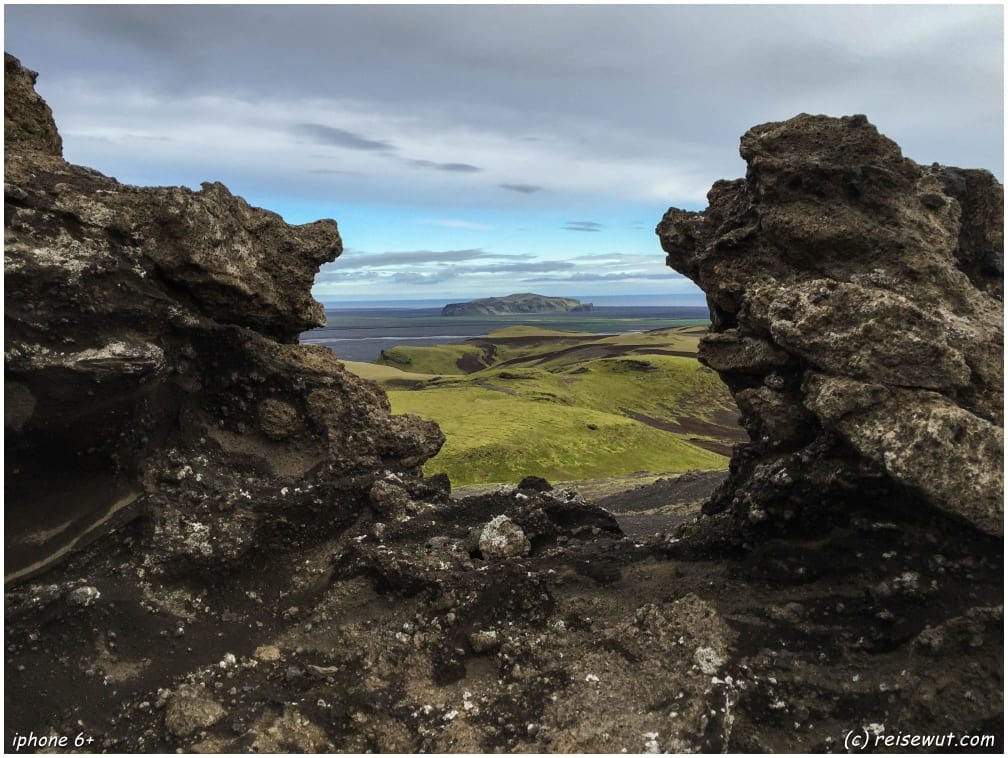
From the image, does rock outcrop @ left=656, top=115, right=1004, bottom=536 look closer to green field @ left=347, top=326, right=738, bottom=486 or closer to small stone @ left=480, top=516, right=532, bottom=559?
small stone @ left=480, top=516, right=532, bottom=559

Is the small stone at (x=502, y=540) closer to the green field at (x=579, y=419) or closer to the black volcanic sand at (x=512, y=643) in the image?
the black volcanic sand at (x=512, y=643)

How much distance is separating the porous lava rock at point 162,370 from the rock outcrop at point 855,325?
10.3 m

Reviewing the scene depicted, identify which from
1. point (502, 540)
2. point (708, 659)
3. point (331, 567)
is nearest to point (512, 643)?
point (502, 540)

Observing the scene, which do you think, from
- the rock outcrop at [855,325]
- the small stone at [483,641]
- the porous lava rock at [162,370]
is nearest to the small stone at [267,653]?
the porous lava rock at [162,370]

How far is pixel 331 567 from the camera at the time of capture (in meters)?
16.4

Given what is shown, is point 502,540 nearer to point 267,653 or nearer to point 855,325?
point 267,653

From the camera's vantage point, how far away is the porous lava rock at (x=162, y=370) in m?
13.7

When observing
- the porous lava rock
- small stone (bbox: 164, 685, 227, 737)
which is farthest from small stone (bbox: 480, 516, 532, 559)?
small stone (bbox: 164, 685, 227, 737)

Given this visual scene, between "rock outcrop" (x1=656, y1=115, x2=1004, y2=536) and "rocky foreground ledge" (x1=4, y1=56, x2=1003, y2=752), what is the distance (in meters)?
0.15

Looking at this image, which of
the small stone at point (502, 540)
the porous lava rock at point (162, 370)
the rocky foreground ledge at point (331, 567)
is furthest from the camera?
the small stone at point (502, 540)

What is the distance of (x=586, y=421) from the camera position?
8000 cm

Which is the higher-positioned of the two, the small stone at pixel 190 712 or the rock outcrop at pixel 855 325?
the rock outcrop at pixel 855 325

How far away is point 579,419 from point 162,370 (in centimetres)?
6776

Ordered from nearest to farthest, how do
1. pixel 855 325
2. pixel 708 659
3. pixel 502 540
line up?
pixel 708 659 < pixel 855 325 < pixel 502 540
